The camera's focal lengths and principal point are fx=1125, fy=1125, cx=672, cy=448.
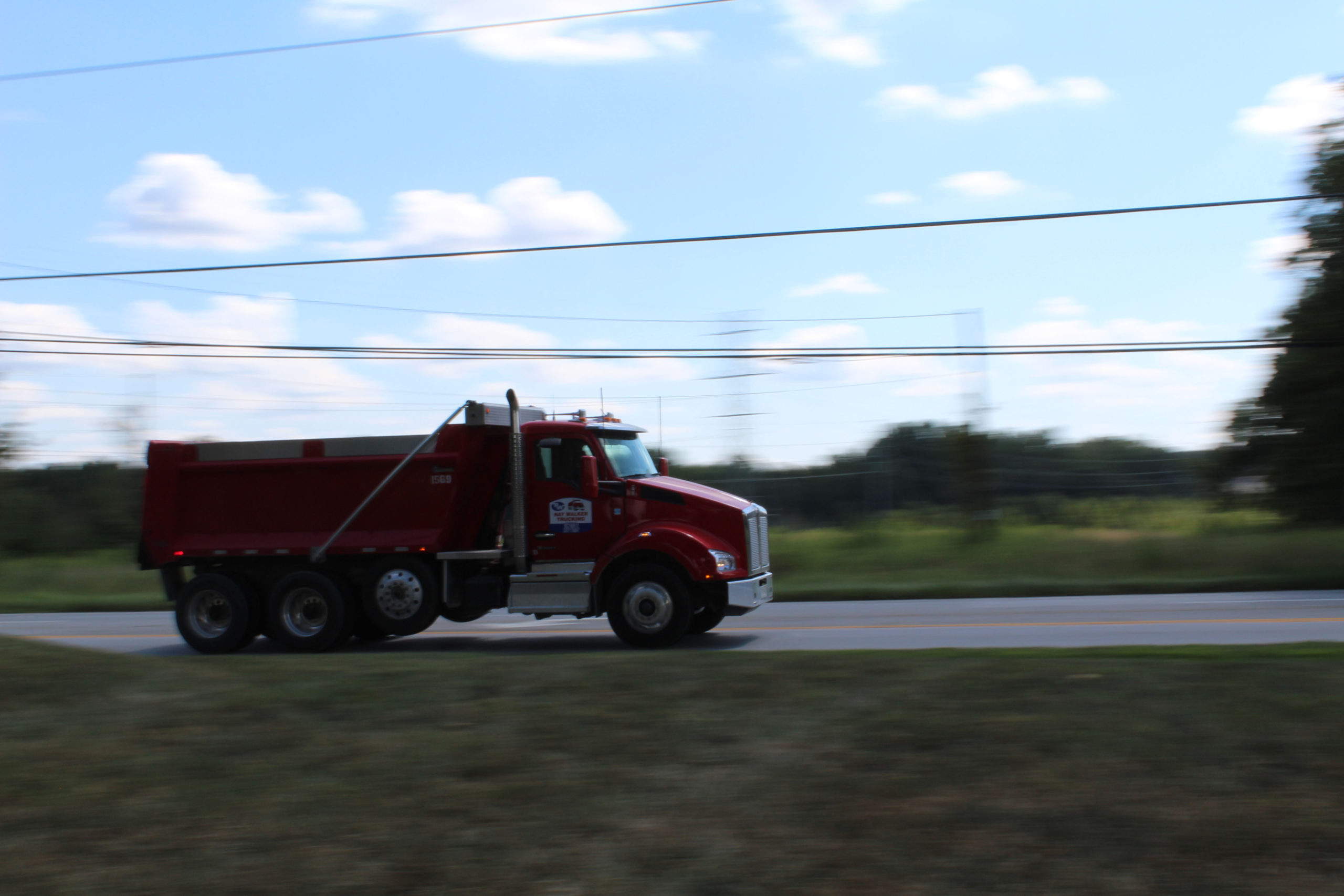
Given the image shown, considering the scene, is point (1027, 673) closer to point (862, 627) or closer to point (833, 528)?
point (862, 627)

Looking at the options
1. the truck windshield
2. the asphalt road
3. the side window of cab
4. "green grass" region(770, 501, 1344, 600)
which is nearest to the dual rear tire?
the asphalt road

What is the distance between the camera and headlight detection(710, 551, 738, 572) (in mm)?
11828

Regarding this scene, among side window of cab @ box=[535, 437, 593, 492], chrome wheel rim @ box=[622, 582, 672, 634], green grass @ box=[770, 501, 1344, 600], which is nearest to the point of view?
chrome wheel rim @ box=[622, 582, 672, 634]

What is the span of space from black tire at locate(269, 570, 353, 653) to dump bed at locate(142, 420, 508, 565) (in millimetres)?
375

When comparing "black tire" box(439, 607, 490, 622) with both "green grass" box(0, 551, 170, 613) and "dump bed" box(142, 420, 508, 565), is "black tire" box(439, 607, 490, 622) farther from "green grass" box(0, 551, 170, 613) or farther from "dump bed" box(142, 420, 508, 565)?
"green grass" box(0, 551, 170, 613)

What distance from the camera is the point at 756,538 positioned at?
12.6 metres

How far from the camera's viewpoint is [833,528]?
25.9 m

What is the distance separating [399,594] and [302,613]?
1.30 metres

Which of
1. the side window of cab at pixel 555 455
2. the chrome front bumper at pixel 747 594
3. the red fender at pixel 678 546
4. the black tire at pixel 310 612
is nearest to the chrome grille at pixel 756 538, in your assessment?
the chrome front bumper at pixel 747 594

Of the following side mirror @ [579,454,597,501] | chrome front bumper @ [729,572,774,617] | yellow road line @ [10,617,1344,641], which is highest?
side mirror @ [579,454,597,501]

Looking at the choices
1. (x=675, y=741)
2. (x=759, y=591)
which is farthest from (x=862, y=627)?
(x=675, y=741)

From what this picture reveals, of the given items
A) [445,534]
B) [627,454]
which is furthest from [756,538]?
[445,534]

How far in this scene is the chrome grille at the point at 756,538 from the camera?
1228 centimetres

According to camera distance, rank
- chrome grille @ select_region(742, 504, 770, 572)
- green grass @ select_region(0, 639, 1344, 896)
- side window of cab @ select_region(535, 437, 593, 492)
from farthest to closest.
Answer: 1. side window of cab @ select_region(535, 437, 593, 492)
2. chrome grille @ select_region(742, 504, 770, 572)
3. green grass @ select_region(0, 639, 1344, 896)
